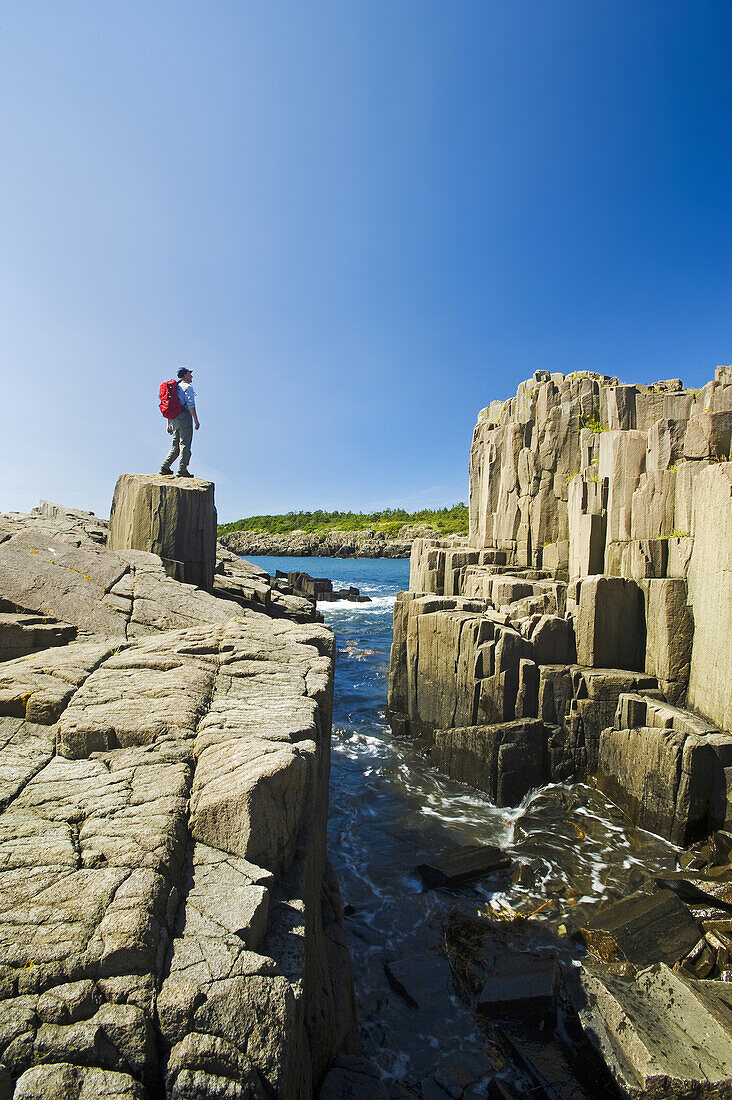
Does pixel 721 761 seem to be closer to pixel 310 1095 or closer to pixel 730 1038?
pixel 730 1038

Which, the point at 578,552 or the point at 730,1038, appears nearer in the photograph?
the point at 730,1038

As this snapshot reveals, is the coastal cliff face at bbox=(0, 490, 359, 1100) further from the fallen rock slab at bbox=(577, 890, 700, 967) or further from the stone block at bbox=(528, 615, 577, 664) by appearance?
the stone block at bbox=(528, 615, 577, 664)

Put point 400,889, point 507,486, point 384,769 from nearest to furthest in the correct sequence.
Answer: point 400,889
point 384,769
point 507,486

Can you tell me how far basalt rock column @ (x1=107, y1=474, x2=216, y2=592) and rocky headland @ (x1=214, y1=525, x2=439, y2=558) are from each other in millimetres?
90315

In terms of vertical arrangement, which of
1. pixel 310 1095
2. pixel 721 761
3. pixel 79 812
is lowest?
pixel 310 1095

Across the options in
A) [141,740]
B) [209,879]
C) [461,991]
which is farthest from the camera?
[461,991]

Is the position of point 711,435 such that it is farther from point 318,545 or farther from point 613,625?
point 318,545

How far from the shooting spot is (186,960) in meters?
2.45

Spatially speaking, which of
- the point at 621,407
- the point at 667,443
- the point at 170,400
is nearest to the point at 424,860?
the point at 667,443

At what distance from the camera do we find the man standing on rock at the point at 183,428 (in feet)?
36.2

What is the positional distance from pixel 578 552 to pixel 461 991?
881 centimetres

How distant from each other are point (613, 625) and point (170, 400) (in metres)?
9.46

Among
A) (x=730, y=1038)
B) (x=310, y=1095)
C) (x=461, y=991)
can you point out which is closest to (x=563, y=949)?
(x=461, y=991)

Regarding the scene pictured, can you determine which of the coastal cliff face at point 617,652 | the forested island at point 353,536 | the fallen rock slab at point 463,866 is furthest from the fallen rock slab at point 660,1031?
the forested island at point 353,536
